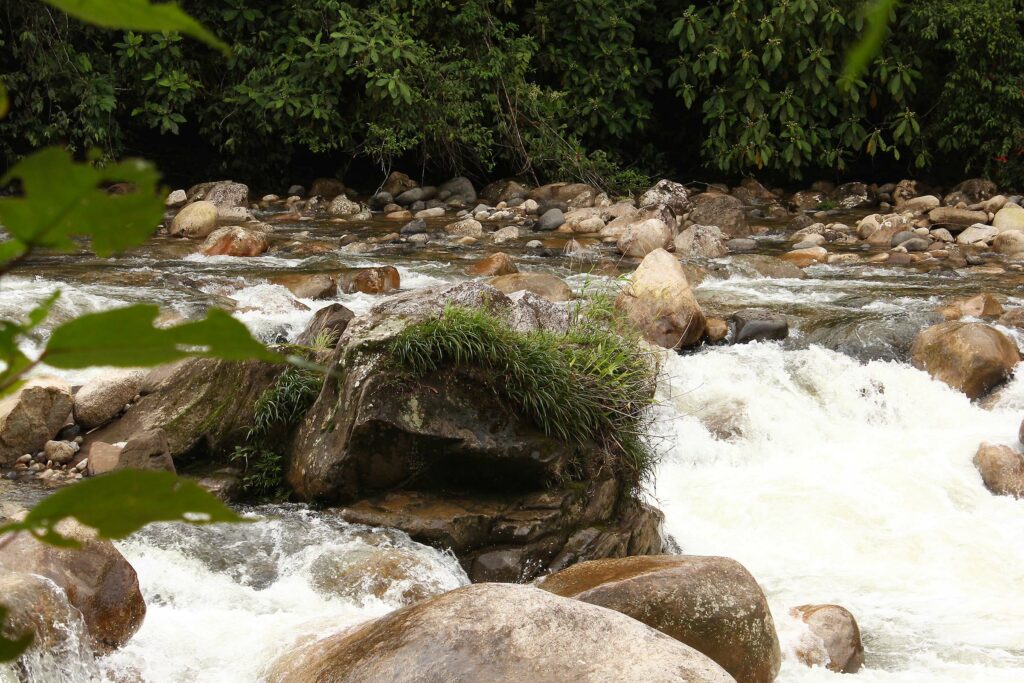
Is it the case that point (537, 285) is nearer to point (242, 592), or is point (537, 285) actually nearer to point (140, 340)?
point (242, 592)

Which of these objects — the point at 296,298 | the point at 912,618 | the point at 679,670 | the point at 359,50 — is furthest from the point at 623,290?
the point at 359,50

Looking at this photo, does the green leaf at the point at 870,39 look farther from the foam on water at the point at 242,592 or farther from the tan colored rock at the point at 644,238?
the tan colored rock at the point at 644,238

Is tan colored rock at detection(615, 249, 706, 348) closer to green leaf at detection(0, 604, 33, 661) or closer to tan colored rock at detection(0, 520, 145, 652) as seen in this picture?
tan colored rock at detection(0, 520, 145, 652)

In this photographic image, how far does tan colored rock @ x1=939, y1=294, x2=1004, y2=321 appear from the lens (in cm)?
829

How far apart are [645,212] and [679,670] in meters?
9.84

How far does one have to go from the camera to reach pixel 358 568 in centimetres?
449

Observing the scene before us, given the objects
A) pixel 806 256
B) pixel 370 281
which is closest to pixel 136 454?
pixel 370 281

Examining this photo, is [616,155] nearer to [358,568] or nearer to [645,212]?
[645,212]

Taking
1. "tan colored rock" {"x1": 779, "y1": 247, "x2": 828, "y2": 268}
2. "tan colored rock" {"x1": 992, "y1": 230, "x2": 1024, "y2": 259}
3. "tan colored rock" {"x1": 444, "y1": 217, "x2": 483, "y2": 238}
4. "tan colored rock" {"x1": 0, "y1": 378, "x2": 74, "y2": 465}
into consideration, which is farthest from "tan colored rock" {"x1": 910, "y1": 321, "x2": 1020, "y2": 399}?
"tan colored rock" {"x1": 0, "y1": 378, "x2": 74, "y2": 465}

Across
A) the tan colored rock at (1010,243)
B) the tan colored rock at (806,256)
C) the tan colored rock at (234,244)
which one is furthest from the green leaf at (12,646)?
the tan colored rock at (1010,243)

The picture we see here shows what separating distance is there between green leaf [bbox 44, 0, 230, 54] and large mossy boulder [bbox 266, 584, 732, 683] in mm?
2655

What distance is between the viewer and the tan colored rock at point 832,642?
14.3ft

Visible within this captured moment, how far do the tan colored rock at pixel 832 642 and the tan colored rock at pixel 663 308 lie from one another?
3203 millimetres

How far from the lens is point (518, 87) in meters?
13.8
